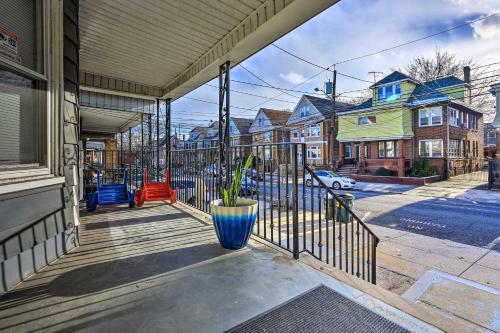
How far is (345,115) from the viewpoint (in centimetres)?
2153

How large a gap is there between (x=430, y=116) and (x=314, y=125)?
9.04 m

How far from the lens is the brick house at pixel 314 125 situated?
23.8m

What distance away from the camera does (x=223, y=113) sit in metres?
4.12

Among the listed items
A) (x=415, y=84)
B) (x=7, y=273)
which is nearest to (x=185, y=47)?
(x=7, y=273)

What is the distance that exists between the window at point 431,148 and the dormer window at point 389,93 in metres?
3.63

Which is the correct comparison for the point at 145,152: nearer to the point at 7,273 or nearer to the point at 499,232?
the point at 7,273

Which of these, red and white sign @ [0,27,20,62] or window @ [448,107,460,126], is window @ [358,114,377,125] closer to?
window @ [448,107,460,126]

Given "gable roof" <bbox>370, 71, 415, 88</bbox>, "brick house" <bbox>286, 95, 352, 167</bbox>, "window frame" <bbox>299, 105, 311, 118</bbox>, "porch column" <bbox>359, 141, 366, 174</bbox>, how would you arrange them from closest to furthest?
"gable roof" <bbox>370, 71, 415, 88</bbox> → "porch column" <bbox>359, 141, 366, 174</bbox> → "brick house" <bbox>286, 95, 352, 167</bbox> → "window frame" <bbox>299, 105, 311, 118</bbox>

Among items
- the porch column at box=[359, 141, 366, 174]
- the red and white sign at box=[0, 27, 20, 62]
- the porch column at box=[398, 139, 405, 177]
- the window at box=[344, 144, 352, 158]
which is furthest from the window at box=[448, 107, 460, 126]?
the red and white sign at box=[0, 27, 20, 62]

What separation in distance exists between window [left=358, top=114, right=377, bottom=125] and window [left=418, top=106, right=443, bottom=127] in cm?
285

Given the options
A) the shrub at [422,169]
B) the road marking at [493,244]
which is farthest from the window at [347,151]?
the road marking at [493,244]

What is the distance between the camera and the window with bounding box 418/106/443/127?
17.5 meters

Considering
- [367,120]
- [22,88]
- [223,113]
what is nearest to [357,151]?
[367,120]

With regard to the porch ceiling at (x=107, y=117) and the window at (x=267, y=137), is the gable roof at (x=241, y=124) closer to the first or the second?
the window at (x=267, y=137)
